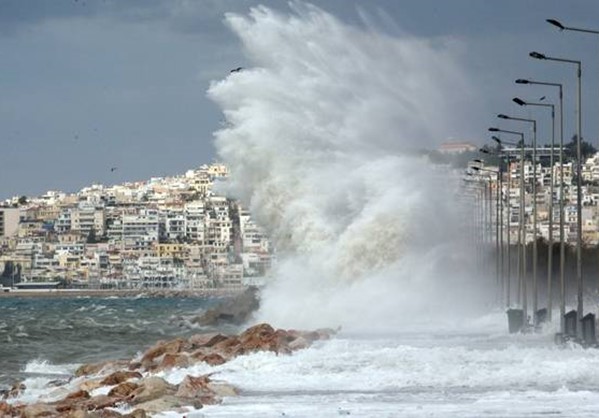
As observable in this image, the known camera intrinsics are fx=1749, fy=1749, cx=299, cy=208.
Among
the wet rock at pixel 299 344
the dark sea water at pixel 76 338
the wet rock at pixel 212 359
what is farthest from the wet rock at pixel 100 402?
the dark sea water at pixel 76 338

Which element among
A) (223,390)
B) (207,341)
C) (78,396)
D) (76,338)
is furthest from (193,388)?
(76,338)

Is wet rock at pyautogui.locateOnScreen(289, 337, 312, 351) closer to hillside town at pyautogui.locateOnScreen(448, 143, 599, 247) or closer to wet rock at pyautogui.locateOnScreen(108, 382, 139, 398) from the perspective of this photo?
wet rock at pyautogui.locateOnScreen(108, 382, 139, 398)

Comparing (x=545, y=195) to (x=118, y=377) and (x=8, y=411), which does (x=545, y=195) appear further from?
(x=8, y=411)

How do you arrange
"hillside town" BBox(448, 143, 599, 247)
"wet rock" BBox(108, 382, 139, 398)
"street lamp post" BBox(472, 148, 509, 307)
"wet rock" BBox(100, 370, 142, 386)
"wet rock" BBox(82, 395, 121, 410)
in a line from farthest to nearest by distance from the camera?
"hillside town" BBox(448, 143, 599, 247), "street lamp post" BBox(472, 148, 509, 307), "wet rock" BBox(100, 370, 142, 386), "wet rock" BBox(108, 382, 139, 398), "wet rock" BBox(82, 395, 121, 410)

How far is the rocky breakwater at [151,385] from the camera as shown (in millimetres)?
26266

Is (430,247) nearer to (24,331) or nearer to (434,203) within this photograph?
(434,203)

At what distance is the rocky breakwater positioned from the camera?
26266mm

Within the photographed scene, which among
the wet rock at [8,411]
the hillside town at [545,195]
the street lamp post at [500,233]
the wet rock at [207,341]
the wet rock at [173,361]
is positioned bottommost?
the wet rock at [8,411]

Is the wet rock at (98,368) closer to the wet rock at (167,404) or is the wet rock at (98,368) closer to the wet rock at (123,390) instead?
the wet rock at (123,390)

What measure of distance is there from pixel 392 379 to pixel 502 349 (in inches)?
302

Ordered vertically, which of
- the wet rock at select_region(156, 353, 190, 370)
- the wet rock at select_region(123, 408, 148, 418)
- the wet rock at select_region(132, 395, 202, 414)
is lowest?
the wet rock at select_region(123, 408, 148, 418)

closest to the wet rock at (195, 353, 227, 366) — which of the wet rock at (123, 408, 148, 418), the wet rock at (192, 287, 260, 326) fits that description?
the wet rock at (123, 408, 148, 418)

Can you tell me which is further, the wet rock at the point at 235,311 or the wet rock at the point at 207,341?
the wet rock at the point at 235,311

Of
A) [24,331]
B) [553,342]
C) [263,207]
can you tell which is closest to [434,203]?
[263,207]
